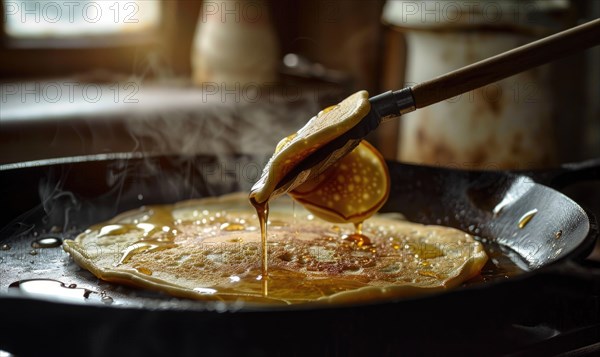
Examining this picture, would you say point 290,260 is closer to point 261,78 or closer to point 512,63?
point 512,63

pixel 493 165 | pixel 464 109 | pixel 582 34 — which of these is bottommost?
pixel 493 165

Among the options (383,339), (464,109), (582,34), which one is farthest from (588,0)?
(383,339)

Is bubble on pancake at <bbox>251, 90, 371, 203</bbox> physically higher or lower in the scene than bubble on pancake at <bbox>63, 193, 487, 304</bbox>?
higher

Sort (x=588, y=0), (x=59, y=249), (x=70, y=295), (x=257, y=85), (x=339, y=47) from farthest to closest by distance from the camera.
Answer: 1. (x=339, y=47)
2. (x=257, y=85)
3. (x=588, y=0)
4. (x=59, y=249)
5. (x=70, y=295)

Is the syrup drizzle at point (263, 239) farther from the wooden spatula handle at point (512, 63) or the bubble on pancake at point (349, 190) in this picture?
the wooden spatula handle at point (512, 63)

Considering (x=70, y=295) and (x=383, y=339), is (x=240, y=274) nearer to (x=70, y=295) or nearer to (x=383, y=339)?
(x=70, y=295)

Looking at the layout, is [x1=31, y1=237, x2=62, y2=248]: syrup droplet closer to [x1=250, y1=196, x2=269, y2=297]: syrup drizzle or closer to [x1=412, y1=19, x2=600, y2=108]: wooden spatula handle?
[x1=250, y1=196, x2=269, y2=297]: syrup drizzle

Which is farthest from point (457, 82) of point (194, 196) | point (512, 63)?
point (194, 196)

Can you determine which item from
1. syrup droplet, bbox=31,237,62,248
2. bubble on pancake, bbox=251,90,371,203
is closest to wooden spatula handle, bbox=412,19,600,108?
bubble on pancake, bbox=251,90,371,203
